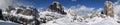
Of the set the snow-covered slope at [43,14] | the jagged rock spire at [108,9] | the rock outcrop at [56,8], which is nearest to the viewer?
the snow-covered slope at [43,14]

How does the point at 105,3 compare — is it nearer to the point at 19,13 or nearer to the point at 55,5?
the point at 55,5

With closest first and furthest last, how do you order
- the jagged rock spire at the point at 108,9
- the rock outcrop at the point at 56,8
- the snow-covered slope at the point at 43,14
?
the snow-covered slope at the point at 43,14 < the jagged rock spire at the point at 108,9 < the rock outcrop at the point at 56,8

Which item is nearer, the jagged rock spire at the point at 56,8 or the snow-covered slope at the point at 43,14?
the snow-covered slope at the point at 43,14

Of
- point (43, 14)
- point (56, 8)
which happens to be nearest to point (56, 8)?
point (56, 8)

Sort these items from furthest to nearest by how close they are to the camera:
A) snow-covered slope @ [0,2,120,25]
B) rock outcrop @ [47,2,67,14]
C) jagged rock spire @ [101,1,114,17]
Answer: rock outcrop @ [47,2,67,14] < jagged rock spire @ [101,1,114,17] < snow-covered slope @ [0,2,120,25]

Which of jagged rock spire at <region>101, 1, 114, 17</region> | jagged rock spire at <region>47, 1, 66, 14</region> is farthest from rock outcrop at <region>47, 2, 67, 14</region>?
jagged rock spire at <region>101, 1, 114, 17</region>

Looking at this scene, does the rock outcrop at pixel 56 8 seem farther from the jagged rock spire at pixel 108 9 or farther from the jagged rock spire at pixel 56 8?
the jagged rock spire at pixel 108 9

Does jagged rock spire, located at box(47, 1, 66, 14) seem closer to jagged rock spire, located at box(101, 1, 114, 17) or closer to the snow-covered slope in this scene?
the snow-covered slope

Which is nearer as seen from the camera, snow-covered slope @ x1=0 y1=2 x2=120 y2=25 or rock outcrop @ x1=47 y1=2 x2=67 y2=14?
snow-covered slope @ x1=0 y1=2 x2=120 y2=25

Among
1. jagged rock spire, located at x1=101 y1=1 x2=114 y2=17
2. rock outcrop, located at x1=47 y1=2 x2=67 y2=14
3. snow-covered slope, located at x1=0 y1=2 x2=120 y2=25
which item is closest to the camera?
snow-covered slope, located at x1=0 y1=2 x2=120 y2=25

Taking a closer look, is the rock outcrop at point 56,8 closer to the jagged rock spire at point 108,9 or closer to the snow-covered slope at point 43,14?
the snow-covered slope at point 43,14

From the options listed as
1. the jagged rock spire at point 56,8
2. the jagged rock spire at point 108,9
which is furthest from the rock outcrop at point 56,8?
the jagged rock spire at point 108,9

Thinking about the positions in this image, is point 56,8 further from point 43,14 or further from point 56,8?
point 43,14

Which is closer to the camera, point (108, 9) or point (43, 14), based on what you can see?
point (43, 14)
